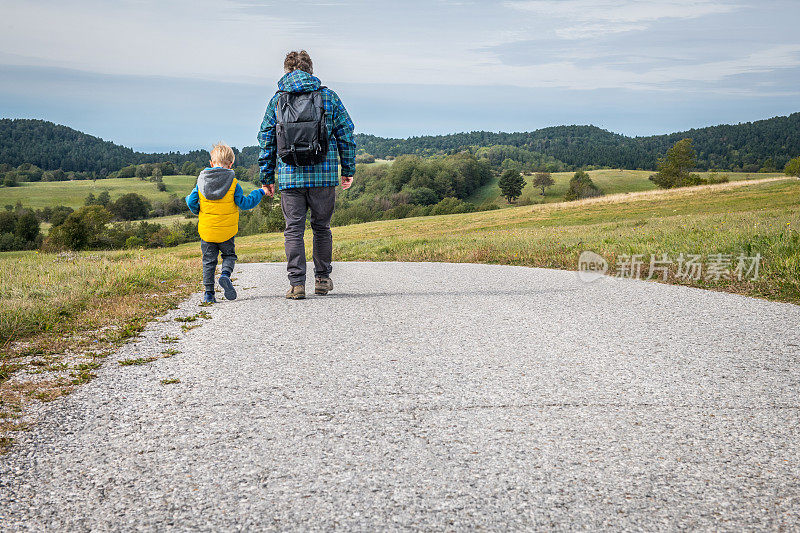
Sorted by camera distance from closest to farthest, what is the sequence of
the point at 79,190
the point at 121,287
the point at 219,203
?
the point at 219,203 → the point at 121,287 → the point at 79,190

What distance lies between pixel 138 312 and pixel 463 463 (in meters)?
4.74

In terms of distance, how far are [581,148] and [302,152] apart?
16357cm

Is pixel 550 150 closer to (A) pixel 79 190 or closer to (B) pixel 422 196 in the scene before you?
(B) pixel 422 196

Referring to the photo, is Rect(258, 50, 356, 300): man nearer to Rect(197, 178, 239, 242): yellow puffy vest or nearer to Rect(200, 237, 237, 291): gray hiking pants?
Rect(197, 178, 239, 242): yellow puffy vest

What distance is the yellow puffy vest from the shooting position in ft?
22.6

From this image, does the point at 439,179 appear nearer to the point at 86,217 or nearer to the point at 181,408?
the point at 86,217

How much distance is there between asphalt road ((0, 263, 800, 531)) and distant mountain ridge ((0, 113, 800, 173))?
114572 mm

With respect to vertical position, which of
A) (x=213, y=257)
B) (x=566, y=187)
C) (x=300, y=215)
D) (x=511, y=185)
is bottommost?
(x=213, y=257)

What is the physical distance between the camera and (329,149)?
23.3 ft

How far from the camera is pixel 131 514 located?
92.1 inches

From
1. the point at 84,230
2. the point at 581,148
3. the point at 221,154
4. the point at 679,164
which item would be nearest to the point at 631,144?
the point at 581,148

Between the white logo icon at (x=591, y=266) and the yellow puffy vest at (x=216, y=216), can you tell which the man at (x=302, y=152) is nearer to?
the yellow puffy vest at (x=216, y=216)

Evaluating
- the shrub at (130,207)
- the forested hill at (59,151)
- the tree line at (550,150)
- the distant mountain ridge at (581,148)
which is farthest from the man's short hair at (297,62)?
the forested hill at (59,151)

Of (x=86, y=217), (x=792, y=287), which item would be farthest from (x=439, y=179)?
(x=792, y=287)
